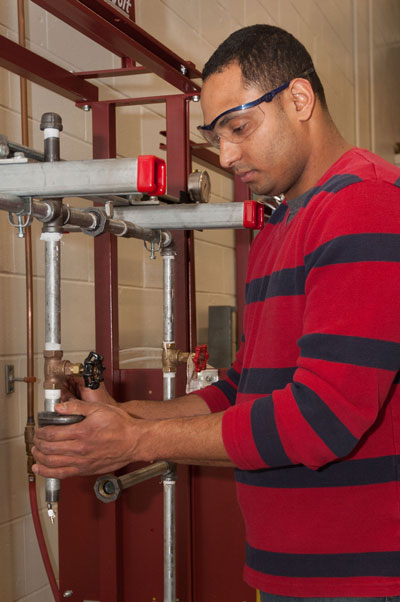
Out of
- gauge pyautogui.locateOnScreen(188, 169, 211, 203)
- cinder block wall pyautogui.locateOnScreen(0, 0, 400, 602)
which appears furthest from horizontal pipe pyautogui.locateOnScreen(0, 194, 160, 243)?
cinder block wall pyautogui.locateOnScreen(0, 0, 400, 602)

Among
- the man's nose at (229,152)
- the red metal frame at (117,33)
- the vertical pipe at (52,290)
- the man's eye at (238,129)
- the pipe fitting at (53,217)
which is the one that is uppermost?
the red metal frame at (117,33)

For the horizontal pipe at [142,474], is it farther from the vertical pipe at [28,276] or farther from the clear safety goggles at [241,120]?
the clear safety goggles at [241,120]

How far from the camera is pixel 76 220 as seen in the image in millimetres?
1040

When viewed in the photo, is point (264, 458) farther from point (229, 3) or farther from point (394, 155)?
point (394, 155)

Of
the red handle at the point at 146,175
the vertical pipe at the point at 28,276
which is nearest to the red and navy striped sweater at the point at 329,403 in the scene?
the red handle at the point at 146,175

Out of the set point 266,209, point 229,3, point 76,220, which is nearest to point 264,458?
point 76,220

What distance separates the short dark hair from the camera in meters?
1.06

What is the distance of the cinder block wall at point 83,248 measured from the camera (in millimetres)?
1637

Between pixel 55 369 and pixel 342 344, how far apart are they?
0.40m

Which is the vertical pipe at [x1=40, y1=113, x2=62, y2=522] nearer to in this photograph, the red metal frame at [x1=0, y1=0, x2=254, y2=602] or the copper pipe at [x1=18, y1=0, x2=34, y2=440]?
the red metal frame at [x1=0, y1=0, x2=254, y2=602]

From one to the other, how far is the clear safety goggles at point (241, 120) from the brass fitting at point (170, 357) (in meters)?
0.46

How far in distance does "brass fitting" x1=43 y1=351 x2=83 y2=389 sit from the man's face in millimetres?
400

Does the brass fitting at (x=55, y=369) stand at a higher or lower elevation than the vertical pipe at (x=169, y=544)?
higher

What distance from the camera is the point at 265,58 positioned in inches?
41.9
